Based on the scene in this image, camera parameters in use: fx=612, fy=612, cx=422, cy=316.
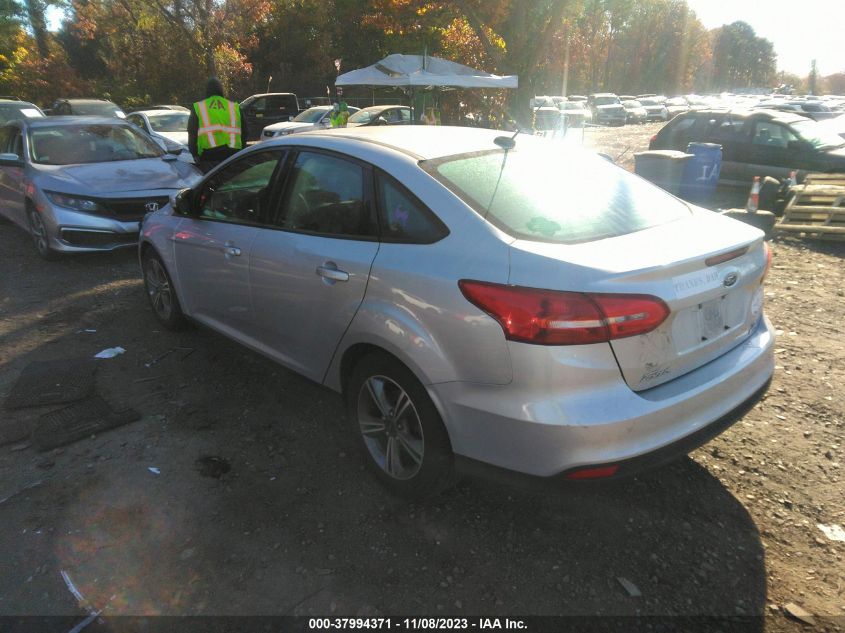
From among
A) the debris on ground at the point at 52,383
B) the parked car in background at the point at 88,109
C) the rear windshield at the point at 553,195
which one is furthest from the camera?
the parked car in background at the point at 88,109

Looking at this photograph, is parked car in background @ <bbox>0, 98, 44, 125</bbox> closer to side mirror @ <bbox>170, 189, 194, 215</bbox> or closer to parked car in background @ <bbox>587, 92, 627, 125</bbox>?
side mirror @ <bbox>170, 189, 194, 215</bbox>

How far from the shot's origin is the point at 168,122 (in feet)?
48.0

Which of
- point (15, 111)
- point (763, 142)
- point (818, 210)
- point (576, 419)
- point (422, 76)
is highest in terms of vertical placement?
point (422, 76)

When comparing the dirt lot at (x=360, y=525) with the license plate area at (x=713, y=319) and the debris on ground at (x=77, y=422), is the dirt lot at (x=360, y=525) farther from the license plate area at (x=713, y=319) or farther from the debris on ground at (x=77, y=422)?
the license plate area at (x=713, y=319)

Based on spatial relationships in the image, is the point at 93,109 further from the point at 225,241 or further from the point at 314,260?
the point at 314,260

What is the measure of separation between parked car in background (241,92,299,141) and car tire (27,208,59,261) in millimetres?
15526

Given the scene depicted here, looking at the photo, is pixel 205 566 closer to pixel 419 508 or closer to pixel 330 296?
pixel 419 508

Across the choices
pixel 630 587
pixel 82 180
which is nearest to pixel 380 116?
pixel 82 180

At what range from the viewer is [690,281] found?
244 centimetres

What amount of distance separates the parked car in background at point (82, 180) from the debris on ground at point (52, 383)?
105 inches

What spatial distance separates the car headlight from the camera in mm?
6754

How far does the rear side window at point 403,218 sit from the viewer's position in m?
2.69

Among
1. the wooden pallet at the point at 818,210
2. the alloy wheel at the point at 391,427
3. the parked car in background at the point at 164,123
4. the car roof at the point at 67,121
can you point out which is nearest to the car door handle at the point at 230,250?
the alloy wheel at the point at 391,427

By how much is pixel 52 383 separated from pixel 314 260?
2392mm
